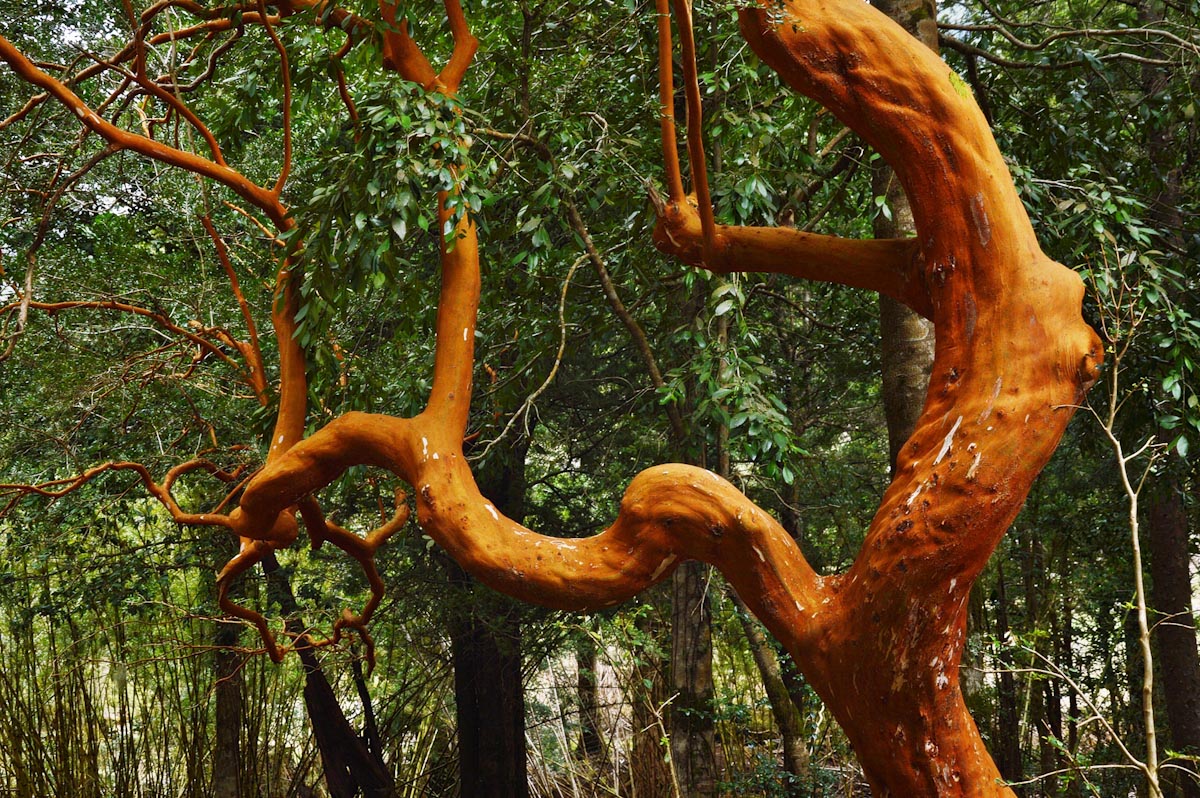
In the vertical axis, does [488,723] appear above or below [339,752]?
above

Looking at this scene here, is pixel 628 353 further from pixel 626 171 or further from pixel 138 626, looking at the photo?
pixel 138 626

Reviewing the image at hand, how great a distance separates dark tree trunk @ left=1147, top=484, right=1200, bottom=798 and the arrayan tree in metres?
3.37

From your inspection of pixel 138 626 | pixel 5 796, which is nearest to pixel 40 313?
pixel 138 626

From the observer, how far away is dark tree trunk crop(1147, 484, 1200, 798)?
478cm

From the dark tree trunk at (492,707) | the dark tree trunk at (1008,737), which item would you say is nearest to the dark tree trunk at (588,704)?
the dark tree trunk at (492,707)

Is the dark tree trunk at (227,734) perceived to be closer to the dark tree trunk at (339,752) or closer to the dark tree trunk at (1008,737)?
the dark tree trunk at (339,752)

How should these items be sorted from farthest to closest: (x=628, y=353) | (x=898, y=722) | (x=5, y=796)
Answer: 1. (x=628, y=353)
2. (x=5, y=796)
3. (x=898, y=722)

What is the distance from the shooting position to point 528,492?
20.7ft

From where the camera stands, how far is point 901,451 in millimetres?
1886

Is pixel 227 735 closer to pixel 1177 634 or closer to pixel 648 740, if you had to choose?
pixel 648 740

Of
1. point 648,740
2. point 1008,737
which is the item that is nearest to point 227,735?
point 648,740

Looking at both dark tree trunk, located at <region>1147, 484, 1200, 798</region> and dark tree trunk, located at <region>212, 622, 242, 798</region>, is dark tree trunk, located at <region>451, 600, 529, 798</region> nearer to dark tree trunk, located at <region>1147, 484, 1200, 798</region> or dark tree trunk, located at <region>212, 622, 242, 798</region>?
dark tree trunk, located at <region>212, 622, 242, 798</region>

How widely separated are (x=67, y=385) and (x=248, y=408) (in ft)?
2.63

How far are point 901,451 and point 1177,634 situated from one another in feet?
12.2
